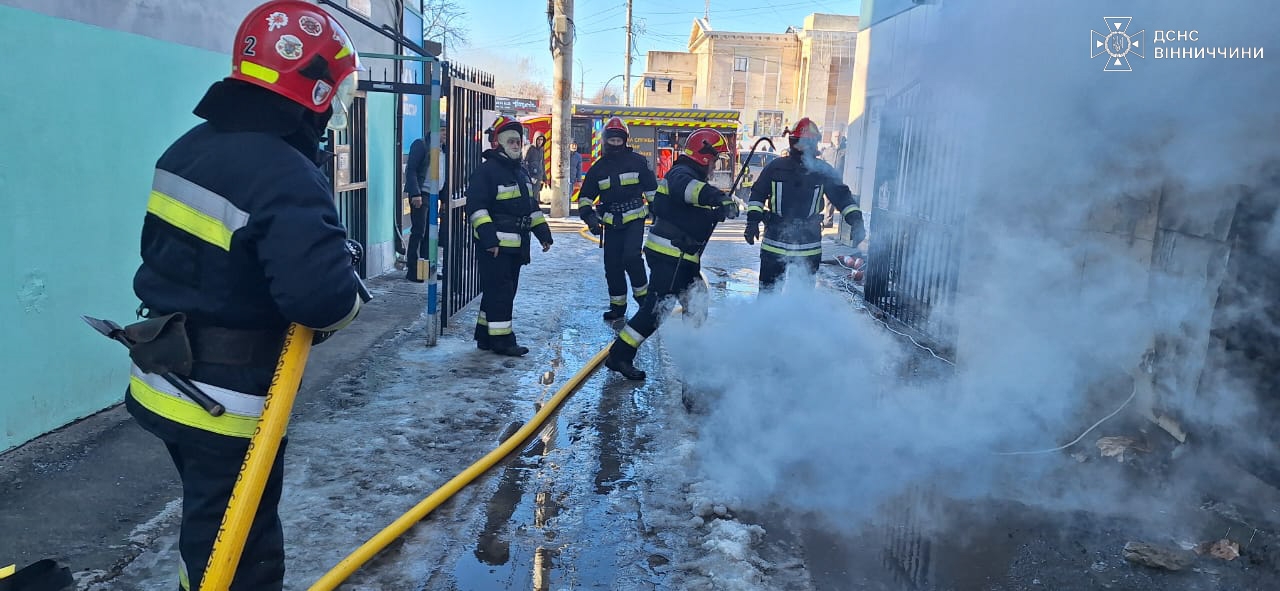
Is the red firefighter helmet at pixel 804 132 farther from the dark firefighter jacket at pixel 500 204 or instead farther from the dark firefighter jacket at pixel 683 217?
the dark firefighter jacket at pixel 500 204

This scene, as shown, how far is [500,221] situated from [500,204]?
5.2 inches

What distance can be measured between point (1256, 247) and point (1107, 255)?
0.92 meters

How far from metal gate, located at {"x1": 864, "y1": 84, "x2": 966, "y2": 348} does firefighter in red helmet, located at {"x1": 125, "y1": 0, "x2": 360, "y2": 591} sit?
4857mm

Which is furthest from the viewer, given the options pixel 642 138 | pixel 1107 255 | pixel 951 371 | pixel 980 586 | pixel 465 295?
pixel 642 138

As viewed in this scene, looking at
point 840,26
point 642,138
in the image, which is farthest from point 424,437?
point 840,26

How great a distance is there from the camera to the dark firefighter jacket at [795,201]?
675cm

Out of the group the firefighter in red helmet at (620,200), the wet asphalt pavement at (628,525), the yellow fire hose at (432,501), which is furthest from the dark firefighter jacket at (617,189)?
the wet asphalt pavement at (628,525)

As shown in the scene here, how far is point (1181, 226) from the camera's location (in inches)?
172

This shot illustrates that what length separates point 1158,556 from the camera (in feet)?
10.8

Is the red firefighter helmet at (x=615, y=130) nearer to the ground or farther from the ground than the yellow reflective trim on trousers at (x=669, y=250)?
farther from the ground

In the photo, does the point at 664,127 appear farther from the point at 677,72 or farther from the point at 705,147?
the point at 677,72

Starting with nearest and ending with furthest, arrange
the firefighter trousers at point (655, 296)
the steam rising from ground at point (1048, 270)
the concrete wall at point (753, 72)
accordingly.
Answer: the steam rising from ground at point (1048, 270) → the firefighter trousers at point (655, 296) → the concrete wall at point (753, 72)

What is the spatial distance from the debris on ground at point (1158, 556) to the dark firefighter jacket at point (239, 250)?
3.22 metres

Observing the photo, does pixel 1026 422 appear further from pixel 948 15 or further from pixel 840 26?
pixel 840 26
